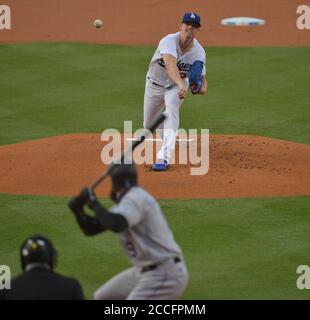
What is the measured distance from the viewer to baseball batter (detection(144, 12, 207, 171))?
1294 cm

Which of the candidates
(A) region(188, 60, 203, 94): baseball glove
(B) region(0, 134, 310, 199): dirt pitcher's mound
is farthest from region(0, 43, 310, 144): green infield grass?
(A) region(188, 60, 203, 94): baseball glove

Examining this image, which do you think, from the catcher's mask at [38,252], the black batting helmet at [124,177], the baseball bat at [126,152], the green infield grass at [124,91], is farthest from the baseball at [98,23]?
the catcher's mask at [38,252]

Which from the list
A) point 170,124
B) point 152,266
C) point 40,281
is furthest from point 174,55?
point 40,281

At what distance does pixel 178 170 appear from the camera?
13.2 m

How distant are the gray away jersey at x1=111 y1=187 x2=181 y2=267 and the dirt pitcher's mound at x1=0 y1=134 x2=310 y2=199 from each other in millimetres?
4638

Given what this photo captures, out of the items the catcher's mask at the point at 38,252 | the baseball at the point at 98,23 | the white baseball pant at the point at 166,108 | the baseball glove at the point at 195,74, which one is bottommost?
the catcher's mask at the point at 38,252

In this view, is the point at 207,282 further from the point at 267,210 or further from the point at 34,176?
the point at 34,176

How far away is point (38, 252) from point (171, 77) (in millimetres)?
6196

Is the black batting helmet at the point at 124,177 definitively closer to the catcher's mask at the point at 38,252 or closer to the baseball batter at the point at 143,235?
the baseball batter at the point at 143,235

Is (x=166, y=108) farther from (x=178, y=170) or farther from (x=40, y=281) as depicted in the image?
(x=40, y=281)

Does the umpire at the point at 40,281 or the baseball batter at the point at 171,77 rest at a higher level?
the baseball batter at the point at 171,77

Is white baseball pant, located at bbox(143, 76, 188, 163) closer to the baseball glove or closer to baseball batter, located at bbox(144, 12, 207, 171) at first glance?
baseball batter, located at bbox(144, 12, 207, 171)

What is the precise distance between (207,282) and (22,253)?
299cm

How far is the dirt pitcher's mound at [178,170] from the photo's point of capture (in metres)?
12.6
